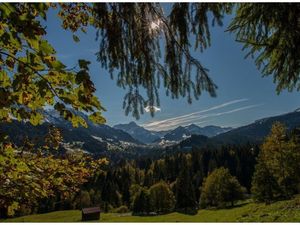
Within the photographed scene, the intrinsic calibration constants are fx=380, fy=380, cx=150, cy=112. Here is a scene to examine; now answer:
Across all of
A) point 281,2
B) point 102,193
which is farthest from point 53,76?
point 102,193

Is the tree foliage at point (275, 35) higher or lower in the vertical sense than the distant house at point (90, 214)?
higher

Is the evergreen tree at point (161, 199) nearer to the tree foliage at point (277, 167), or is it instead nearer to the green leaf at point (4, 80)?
the tree foliage at point (277, 167)

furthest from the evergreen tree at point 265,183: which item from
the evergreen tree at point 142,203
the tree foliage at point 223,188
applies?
the evergreen tree at point 142,203

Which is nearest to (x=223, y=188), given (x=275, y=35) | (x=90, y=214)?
(x=90, y=214)

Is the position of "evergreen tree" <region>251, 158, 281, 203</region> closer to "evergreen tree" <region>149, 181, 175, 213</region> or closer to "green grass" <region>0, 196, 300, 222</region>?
"green grass" <region>0, 196, 300, 222</region>

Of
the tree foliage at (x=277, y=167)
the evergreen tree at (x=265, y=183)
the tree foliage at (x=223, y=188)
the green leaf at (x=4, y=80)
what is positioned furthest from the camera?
the tree foliage at (x=223, y=188)

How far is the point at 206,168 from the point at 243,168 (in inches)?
1025

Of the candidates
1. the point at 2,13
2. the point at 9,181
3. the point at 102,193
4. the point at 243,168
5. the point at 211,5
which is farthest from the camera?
the point at 102,193

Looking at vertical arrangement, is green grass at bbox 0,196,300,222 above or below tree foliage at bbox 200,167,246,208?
below

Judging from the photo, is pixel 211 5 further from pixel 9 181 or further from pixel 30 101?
pixel 9 181

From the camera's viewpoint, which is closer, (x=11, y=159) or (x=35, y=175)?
(x=11, y=159)

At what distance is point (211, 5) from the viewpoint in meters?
6.65

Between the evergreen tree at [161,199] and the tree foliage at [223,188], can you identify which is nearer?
the tree foliage at [223,188]

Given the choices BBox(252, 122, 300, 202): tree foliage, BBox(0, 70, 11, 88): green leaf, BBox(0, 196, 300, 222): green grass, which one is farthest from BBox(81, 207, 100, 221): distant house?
BBox(0, 70, 11, 88): green leaf
